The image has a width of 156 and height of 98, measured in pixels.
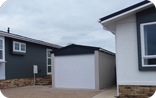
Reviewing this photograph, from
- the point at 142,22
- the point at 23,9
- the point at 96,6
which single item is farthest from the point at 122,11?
the point at 23,9

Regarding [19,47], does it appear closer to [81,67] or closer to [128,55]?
[81,67]

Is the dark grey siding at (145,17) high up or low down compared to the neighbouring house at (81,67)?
Result: up

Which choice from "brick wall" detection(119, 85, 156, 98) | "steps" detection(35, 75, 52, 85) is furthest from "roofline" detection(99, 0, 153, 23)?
"steps" detection(35, 75, 52, 85)

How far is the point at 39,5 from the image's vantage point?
34.1 feet

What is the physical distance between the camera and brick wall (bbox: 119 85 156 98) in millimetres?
7109

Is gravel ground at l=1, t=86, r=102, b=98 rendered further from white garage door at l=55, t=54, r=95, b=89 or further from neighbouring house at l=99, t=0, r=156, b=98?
neighbouring house at l=99, t=0, r=156, b=98

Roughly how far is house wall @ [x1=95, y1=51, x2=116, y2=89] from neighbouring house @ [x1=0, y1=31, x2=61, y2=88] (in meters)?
6.06

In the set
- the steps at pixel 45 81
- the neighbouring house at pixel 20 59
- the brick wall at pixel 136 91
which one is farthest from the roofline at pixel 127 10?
the steps at pixel 45 81

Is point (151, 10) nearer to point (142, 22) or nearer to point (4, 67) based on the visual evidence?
point (142, 22)

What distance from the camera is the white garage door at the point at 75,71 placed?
11.7 m

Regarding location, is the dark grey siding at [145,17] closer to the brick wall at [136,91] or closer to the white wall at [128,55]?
the white wall at [128,55]

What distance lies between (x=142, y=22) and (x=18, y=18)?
8.83 metres

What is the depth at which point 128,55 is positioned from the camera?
768 centimetres

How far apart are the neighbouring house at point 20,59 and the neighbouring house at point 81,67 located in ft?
9.78
